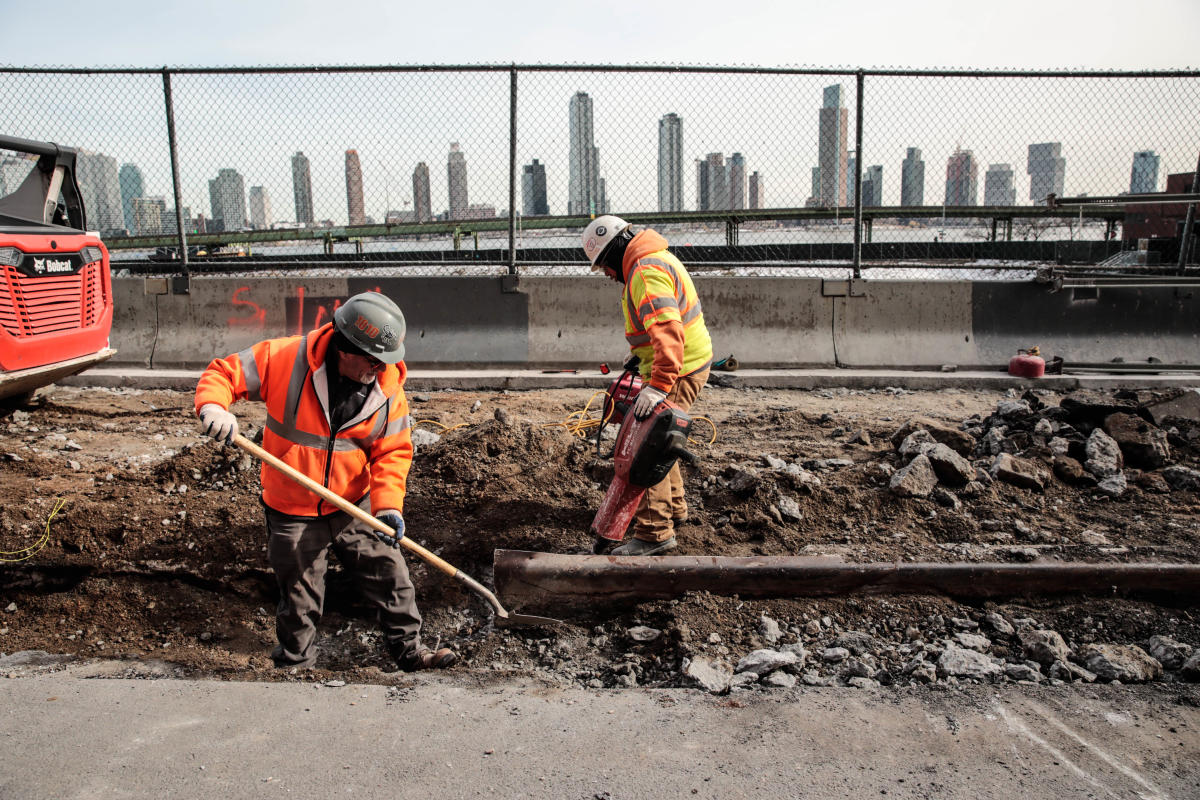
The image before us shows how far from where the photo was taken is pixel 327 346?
133 inches

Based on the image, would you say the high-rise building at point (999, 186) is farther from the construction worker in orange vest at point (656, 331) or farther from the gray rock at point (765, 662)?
the gray rock at point (765, 662)

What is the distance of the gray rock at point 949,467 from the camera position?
516 centimetres

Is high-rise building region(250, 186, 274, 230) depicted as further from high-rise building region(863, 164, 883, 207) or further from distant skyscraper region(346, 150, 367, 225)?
high-rise building region(863, 164, 883, 207)

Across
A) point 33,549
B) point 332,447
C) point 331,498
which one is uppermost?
point 332,447

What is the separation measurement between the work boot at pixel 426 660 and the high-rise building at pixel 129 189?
6.64m

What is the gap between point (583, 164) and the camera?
26.8ft

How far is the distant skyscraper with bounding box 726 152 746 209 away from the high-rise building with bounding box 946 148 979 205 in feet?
7.02

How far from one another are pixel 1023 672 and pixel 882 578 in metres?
0.75

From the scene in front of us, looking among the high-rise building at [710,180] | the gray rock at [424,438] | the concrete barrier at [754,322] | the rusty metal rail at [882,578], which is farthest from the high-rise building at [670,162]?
the rusty metal rail at [882,578]

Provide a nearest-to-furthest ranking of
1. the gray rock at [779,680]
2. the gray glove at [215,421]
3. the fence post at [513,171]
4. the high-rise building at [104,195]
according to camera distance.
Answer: the gray glove at [215,421]
the gray rock at [779,680]
the fence post at [513,171]
the high-rise building at [104,195]

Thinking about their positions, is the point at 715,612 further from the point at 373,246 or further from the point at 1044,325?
the point at 373,246

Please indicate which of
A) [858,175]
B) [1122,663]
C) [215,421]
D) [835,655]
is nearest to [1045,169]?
[858,175]

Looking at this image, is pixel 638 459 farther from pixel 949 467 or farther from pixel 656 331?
pixel 949 467

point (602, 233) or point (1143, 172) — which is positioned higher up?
point (1143, 172)
